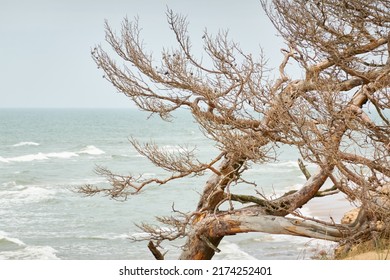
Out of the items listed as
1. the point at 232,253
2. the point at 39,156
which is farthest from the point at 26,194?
the point at 39,156

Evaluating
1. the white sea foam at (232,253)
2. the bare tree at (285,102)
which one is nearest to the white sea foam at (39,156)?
the white sea foam at (232,253)

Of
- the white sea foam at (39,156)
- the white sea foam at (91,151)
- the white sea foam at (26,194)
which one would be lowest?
the white sea foam at (26,194)

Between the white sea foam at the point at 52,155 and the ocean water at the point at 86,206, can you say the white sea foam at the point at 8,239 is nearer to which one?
the ocean water at the point at 86,206

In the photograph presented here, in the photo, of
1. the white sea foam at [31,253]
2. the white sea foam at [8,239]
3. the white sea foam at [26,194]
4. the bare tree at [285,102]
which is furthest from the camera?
the white sea foam at [26,194]

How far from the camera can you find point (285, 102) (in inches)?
280

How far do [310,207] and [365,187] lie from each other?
521 inches

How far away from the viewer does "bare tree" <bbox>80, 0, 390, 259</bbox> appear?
23.2ft

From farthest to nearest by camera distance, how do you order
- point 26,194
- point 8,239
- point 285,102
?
point 26,194 < point 8,239 < point 285,102

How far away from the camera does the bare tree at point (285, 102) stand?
7.07 meters

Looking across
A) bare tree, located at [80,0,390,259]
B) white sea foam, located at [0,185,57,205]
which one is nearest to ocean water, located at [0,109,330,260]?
white sea foam, located at [0,185,57,205]

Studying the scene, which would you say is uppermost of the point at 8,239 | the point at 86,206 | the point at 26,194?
the point at 26,194

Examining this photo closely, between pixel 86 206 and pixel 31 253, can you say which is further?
pixel 86 206

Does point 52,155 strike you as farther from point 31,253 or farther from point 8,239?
point 31,253
